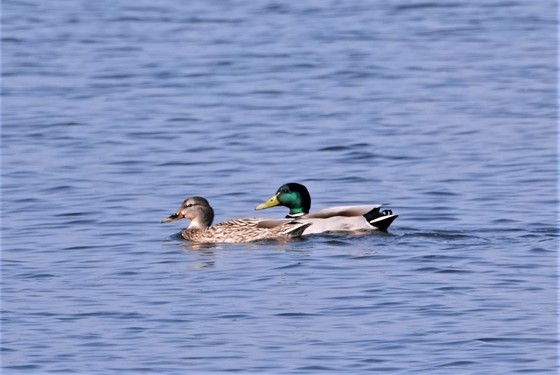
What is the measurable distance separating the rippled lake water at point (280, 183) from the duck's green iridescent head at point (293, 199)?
76 centimetres

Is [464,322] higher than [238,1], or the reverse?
[238,1]

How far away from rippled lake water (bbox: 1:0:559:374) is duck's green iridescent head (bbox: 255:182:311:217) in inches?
29.8

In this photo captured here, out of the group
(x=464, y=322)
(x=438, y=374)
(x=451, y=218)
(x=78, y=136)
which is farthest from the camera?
(x=78, y=136)

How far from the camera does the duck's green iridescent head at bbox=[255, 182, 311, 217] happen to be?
52.8 feet

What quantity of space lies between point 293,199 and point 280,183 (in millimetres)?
2011

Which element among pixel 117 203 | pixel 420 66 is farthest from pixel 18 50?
pixel 117 203

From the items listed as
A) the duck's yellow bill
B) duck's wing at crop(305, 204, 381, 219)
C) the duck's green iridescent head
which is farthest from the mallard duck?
the duck's yellow bill

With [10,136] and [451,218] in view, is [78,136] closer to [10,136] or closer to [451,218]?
[10,136]

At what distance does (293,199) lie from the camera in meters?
16.1

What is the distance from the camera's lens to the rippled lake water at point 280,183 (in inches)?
446

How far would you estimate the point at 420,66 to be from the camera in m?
27.7

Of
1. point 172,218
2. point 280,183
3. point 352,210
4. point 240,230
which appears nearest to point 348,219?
point 352,210

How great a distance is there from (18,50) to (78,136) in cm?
907

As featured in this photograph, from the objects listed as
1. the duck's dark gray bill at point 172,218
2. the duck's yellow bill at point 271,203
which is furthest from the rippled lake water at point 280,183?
the duck's yellow bill at point 271,203
